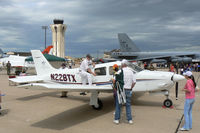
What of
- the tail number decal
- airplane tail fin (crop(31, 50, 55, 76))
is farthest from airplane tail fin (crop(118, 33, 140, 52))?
the tail number decal

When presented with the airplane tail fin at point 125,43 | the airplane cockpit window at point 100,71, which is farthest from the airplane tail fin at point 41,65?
the airplane tail fin at point 125,43

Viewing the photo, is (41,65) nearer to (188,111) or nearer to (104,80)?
(104,80)

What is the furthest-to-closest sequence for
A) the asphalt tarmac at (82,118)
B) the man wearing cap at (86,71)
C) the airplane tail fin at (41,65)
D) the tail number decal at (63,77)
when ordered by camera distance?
1. the airplane tail fin at (41,65)
2. the tail number decal at (63,77)
3. the man wearing cap at (86,71)
4. the asphalt tarmac at (82,118)

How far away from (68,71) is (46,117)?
2.72 metres

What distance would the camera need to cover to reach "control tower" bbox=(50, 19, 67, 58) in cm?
10681

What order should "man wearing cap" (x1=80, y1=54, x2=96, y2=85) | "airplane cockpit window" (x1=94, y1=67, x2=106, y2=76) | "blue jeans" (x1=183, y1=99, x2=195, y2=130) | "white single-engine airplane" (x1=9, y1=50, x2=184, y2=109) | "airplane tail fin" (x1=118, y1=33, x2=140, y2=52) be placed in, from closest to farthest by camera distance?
"blue jeans" (x1=183, y1=99, x2=195, y2=130) → "white single-engine airplane" (x1=9, y1=50, x2=184, y2=109) → "man wearing cap" (x1=80, y1=54, x2=96, y2=85) → "airplane cockpit window" (x1=94, y1=67, x2=106, y2=76) → "airplane tail fin" (x1=118, y1=33, x2=140, y2=52)

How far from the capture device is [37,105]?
7.84 meters

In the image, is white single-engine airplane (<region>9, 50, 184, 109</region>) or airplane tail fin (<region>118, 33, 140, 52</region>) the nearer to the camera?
white single-engine airplane (<region>9, 50, 184, 109</region>)

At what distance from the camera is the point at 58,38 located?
10800 centimetres

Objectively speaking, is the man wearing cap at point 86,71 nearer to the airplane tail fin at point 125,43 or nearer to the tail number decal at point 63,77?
the tail number decal at point 63,77

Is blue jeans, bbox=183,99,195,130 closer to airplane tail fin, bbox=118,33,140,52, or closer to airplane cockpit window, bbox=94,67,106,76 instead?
airplane cockpit window, bbox=94,67,106,76

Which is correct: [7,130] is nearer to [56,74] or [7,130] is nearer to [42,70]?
[56,74]

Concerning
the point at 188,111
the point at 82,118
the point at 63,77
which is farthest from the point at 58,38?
the point at 188,111

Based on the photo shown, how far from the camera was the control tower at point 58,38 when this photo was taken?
106812 millimetres
